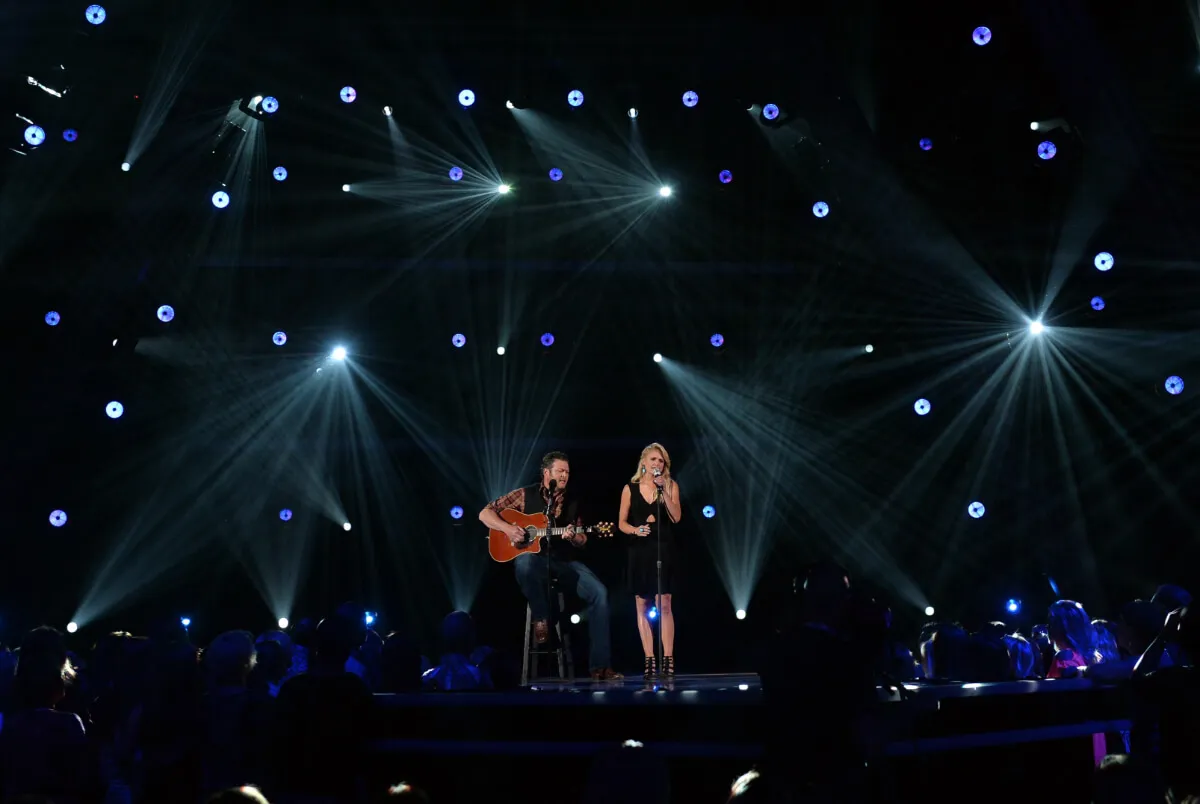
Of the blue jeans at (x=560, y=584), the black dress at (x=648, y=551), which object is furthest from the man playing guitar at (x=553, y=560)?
the black dress at (x=648, y=551)

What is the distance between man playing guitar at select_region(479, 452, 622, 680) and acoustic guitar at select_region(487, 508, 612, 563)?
4cm

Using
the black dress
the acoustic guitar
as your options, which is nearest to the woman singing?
the black dress

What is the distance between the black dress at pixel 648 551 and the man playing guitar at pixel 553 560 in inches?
13.1

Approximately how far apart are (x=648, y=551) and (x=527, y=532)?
3.36 ft

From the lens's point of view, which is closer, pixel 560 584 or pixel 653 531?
pixel 653 531

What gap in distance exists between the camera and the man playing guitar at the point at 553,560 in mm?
A: 8062

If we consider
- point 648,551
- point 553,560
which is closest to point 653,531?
point 648,551

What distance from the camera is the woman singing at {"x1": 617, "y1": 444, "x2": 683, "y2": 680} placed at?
800 cm

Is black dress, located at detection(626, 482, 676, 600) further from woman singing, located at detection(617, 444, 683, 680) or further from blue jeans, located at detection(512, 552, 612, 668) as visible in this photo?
blue jeans, located at detection(512, 552, 612, 668)

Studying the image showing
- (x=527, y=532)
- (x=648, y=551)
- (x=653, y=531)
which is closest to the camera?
(x=653, y=531)

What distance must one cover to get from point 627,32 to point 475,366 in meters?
4.54

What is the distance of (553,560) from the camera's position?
8422 millimetres

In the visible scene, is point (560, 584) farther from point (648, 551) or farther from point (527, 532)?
point (648, 551)

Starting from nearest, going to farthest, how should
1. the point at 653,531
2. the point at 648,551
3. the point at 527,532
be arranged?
1. the point at 653,531
2. the point at 648,551
3. the point at 527,532
